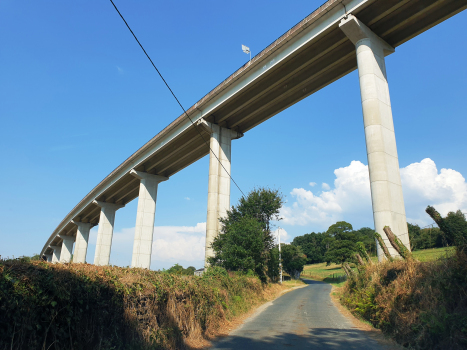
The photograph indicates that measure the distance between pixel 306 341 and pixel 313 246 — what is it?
127350 mm

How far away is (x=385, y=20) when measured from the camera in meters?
20.8

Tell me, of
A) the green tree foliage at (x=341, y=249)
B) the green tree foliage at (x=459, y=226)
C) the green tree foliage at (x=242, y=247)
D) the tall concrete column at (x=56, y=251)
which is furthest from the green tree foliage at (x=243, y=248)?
the tall concrete column at (x=56, y=251)

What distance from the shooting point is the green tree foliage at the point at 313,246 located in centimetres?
12319

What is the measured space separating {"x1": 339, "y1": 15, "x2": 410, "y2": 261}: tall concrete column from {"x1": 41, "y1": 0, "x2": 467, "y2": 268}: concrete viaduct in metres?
0.06

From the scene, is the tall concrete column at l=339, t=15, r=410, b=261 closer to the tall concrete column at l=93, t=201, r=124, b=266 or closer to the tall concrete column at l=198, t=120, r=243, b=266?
the tall concrete column at l=198, t=120, r=243, b=266

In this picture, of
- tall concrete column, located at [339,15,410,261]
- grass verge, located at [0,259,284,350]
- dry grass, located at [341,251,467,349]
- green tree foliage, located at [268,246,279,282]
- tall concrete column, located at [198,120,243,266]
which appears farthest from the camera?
green tree foliage, located at [268,246,279,282]

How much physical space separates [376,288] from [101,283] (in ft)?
35.8

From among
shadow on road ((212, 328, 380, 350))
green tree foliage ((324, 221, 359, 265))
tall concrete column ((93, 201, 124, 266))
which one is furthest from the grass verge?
green tree foliage ((324, 221, 359, 265))

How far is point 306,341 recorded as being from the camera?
974cm

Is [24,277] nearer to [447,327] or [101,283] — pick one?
[101,283]

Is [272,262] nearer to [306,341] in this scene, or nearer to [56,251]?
[306,341]

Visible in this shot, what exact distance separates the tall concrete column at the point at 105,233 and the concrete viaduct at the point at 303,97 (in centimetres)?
1337

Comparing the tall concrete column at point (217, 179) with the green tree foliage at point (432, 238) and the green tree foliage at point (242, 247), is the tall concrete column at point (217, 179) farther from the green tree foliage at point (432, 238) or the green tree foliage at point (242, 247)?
the green tree foliage at point (432, 238)

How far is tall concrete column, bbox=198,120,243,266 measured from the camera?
30828mm
